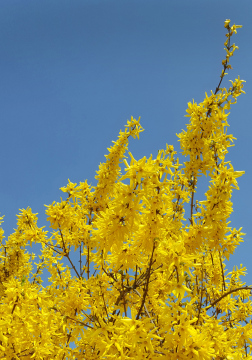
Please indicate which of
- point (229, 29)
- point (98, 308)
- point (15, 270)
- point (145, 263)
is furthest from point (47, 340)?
point (229, 29)

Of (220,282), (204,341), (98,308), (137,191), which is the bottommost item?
(204,341)

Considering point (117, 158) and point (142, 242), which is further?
A: point (117, 158)

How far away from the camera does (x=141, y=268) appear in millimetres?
4160

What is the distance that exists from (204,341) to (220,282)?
3.27 meters

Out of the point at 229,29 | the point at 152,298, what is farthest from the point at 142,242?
the point at 229,29

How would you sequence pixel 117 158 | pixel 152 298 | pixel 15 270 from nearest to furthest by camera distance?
pixel 152 298 → pixel 117 158 → pixel 15 270

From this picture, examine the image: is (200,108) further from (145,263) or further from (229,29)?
(145,263)

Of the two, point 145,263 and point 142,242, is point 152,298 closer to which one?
point 145,263

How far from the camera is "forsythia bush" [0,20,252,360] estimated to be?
247cm

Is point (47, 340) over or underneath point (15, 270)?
underneath

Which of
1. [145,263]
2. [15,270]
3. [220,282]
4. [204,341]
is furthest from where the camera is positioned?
[15,270]

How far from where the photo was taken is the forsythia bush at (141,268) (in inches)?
97.2

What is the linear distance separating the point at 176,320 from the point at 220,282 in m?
3.21

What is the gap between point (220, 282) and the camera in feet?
17.6
